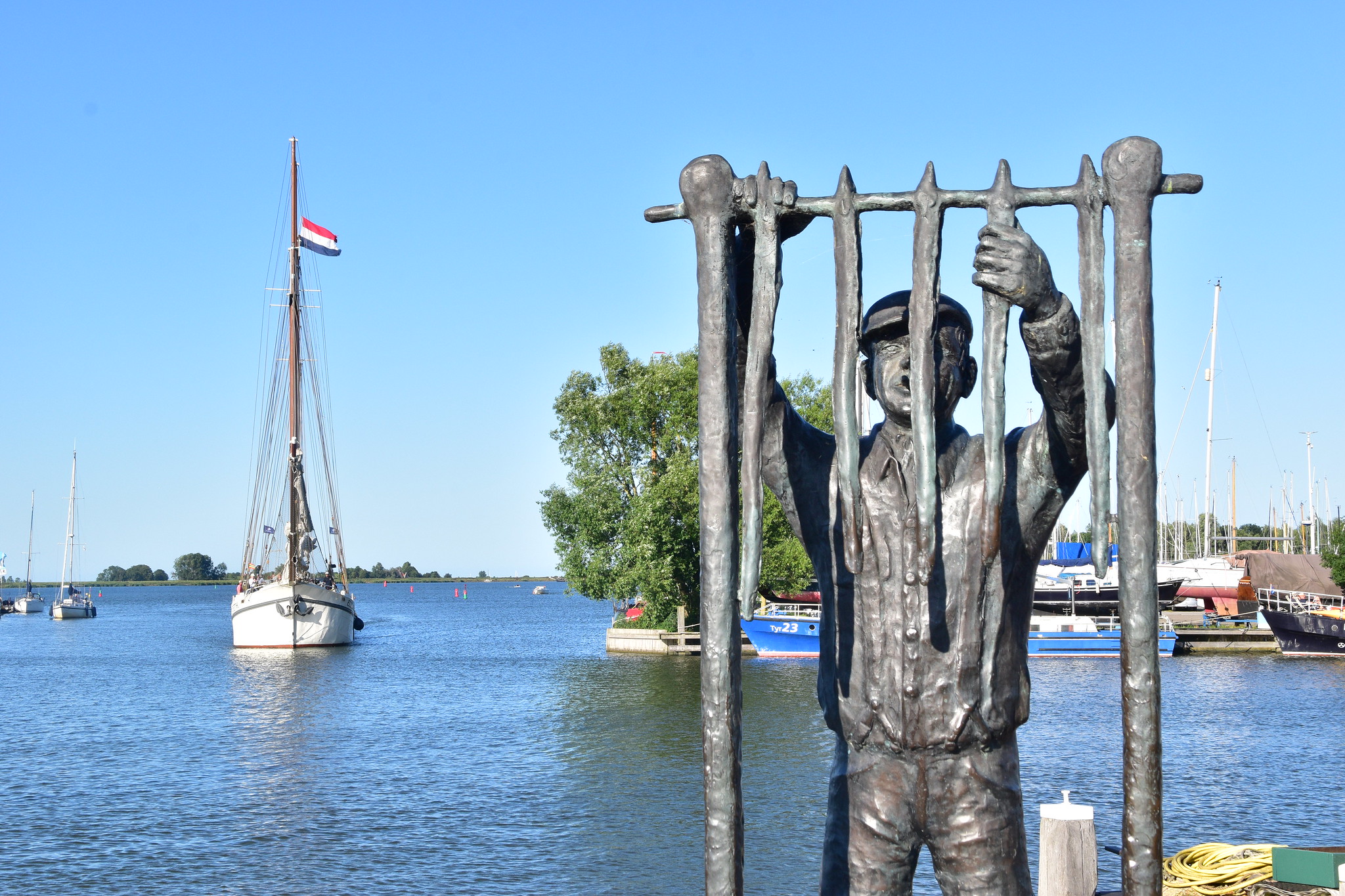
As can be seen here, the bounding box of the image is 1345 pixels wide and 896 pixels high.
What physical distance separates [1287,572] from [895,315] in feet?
187

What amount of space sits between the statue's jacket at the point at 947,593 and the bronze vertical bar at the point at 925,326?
26 cm

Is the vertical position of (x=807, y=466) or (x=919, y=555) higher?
(x=807, y=466)

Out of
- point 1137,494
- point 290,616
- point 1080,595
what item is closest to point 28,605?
point 290,616

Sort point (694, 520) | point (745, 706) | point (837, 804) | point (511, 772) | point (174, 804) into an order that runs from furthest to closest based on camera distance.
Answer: point (694, 520), point (745, 706), point (511, 772), point (174, 804), point (837, 804)

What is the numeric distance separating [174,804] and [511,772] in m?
5.21

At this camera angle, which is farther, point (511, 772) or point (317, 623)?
point (317, 623)

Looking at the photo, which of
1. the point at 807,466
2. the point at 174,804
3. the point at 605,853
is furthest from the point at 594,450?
the point at 807,466

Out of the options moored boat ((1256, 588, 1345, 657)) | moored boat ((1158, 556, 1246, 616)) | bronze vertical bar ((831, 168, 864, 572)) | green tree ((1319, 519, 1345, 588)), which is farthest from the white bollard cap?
moored boat ((1158, 556, 1246, 616))

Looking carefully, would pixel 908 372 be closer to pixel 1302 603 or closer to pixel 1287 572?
pixel 1302 603

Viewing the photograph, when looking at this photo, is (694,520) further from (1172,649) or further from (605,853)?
(605,853)

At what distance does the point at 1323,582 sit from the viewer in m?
52.7

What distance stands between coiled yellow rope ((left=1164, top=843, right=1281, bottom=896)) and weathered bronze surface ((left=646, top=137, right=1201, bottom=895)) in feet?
18.6

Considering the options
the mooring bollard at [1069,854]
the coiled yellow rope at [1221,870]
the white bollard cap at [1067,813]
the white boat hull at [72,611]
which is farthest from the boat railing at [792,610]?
the white boat hull at [72,611]

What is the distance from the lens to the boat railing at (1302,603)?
3734 centimetres
